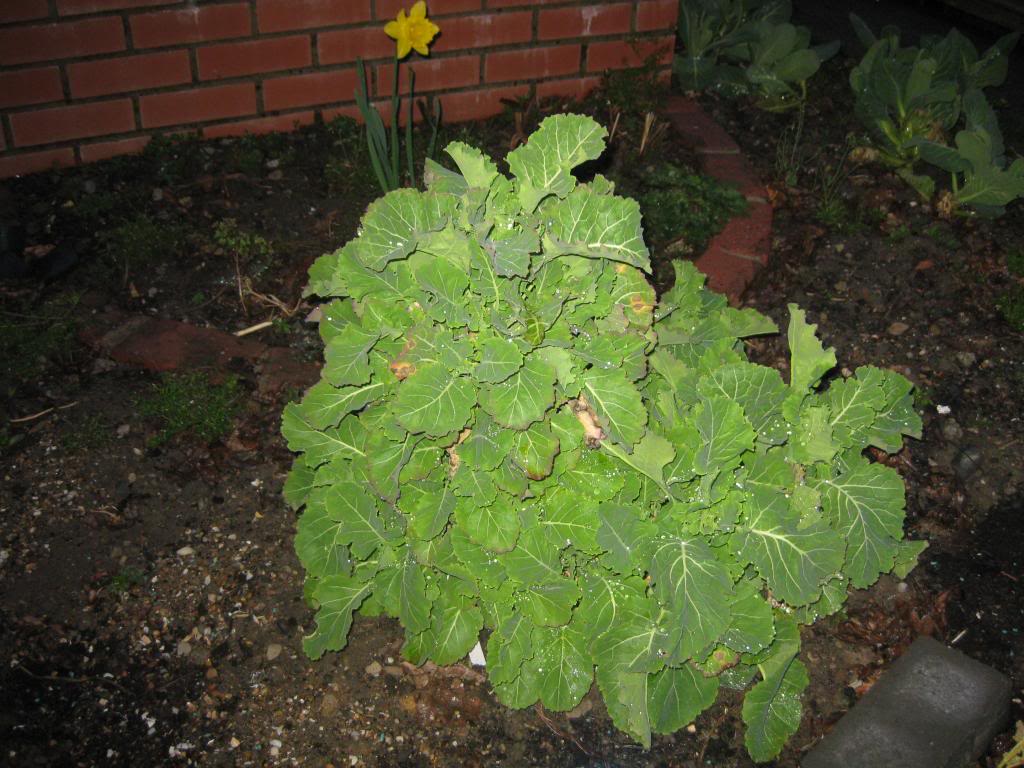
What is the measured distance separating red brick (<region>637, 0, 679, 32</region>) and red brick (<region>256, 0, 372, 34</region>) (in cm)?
121

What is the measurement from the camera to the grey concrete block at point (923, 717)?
2.06 meters

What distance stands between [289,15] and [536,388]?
2369 mm

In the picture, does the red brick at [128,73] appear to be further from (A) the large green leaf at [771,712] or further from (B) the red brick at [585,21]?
(A) the large green leaf at [771,712]

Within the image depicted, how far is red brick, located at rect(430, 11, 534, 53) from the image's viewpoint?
11.6ft

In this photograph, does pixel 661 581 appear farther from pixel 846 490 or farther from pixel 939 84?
pixel 939 84

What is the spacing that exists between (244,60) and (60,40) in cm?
64

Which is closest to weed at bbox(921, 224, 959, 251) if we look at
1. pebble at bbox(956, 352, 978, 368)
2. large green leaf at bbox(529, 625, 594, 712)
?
pebble at bbox(956, 352, 978, 368)

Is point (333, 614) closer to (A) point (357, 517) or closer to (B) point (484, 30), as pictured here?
(A) point (357, 517)

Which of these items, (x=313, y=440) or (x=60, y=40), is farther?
(x=60, y=40)

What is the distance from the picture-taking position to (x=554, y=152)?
1880 mm

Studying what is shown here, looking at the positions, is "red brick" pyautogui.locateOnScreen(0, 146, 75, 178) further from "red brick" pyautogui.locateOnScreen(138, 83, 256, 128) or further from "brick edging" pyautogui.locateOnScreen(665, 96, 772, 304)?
"brick edging" pyautogui.locateOnScreen(665, 96, 772, 304)

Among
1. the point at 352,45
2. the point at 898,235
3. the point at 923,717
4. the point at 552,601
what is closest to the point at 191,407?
the point at 552,601


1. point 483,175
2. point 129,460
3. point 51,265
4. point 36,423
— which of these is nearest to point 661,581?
point 483,175

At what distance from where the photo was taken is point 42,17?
308 cm
